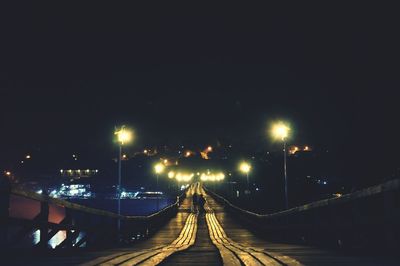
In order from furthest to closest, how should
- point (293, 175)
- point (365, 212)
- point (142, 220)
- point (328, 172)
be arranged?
point (328, 172) < point (293, 175) < point (142, 220) < point (365, 212)

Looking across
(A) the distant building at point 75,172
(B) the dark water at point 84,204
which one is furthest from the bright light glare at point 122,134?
(A) the distant building at point 75,172

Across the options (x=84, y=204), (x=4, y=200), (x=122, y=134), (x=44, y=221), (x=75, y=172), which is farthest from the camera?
(x=75, y=172)

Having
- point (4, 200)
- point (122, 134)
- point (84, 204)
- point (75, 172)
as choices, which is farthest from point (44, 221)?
point (75, 172)

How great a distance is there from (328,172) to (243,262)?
7055cm

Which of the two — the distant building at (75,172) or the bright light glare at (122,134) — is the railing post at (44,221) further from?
the distant building at (75,172)

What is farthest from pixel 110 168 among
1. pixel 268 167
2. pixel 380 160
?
pixel 380 160

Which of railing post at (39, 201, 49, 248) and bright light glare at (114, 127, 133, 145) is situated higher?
bright light glare at (114, 127, 133, 145)

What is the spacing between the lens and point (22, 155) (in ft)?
635

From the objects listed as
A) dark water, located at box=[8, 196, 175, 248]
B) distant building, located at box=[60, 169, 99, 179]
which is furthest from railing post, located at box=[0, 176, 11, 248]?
distant building, located at box=[60, 169, 99, 179]

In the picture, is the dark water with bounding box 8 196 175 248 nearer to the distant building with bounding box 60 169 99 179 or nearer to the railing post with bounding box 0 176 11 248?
the railing post with bounding box 0 176 11 248

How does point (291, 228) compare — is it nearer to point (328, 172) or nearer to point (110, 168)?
point (328, 172)

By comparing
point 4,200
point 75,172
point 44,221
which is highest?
point 75,172

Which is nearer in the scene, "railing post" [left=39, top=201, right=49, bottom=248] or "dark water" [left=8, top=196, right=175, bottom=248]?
"railing post" [left=39, top=201, right=49, bottom=248]

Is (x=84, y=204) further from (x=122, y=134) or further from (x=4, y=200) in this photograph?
(x=4, y=200)
